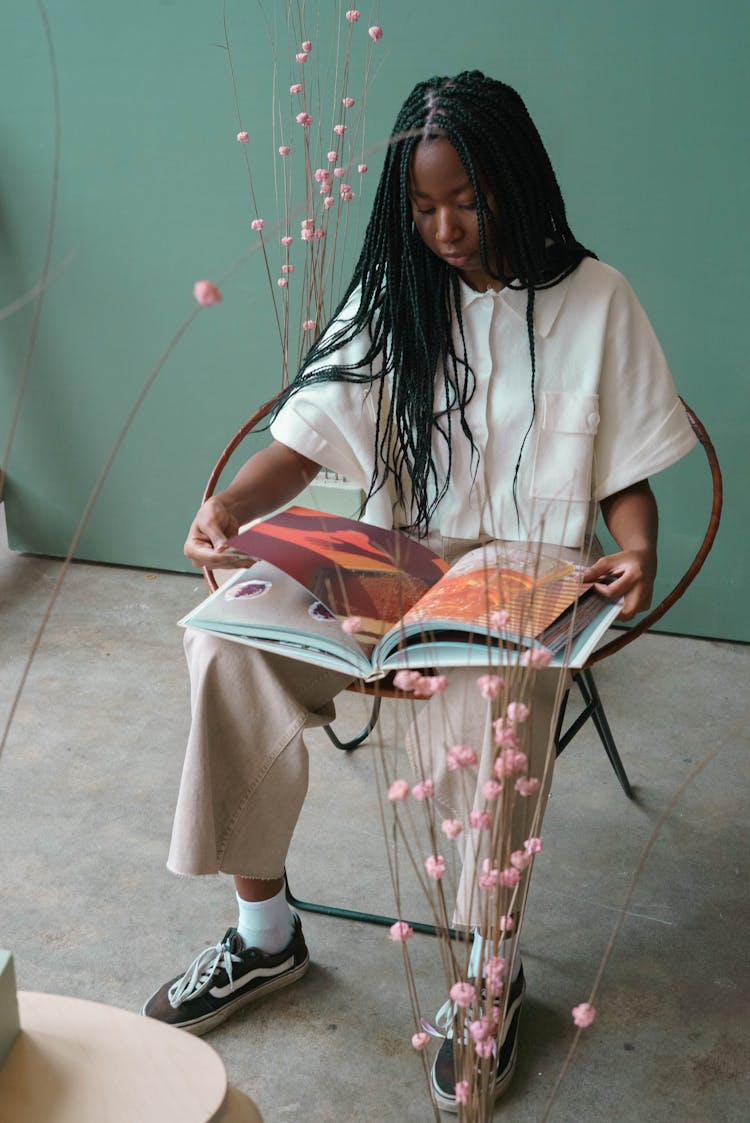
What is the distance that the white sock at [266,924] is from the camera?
1874mm

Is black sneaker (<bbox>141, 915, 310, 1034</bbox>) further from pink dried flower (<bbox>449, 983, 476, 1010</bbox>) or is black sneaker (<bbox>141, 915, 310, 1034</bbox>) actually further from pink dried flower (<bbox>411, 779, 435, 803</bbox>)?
pink dried flower (<bbox>411, 779, 435, 803</bbox>)

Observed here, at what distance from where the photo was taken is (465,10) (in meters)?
2.64

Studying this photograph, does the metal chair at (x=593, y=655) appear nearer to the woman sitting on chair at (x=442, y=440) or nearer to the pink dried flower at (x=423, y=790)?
the woman sitting on chair at (x=442, y=440)

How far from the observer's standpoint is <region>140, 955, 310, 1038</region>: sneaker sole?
1808 millimetres

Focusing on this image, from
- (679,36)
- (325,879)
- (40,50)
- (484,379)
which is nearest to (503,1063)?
(325,879)

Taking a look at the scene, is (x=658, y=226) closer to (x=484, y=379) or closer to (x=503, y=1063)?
(x=484, y=379)

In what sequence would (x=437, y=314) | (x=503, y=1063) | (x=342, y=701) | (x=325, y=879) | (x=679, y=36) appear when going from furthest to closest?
(x=342, y=701), (x=679, y=36), (x=325, y=879), (x=437, y=314), (x=503, y=1063)

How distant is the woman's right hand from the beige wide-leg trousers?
0.11 metres

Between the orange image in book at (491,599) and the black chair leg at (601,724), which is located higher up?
the orange image in book at (491,599)

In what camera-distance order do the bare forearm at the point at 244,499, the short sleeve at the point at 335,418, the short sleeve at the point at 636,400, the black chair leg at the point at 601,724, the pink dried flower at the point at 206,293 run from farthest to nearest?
the black chair leg at the point at 601,724, the short sleeve at the point at 335,418, the short sleeve at the point at 636,400, the bare forearm at the point at 244,499, the pink dried flower at the point at 206,293

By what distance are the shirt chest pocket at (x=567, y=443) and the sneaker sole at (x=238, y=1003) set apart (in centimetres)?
84

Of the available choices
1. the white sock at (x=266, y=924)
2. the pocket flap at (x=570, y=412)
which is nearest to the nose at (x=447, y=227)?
the pocket flap at (x=570, y=412)

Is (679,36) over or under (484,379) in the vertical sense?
over

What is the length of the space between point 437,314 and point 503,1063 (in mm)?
1121
